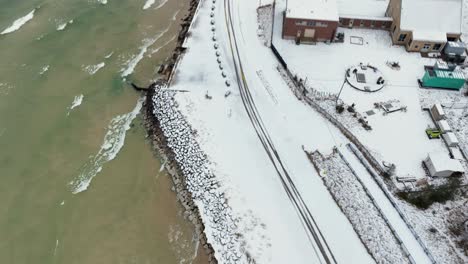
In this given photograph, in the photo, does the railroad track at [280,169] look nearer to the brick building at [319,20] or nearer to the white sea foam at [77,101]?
the brick building at [319,20]

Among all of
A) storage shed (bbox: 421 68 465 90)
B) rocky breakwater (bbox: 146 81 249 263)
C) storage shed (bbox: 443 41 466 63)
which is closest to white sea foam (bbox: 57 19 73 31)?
rocky breakwater (bbox: 146 81 249 263)

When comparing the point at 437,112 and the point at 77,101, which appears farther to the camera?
the point at 77,101

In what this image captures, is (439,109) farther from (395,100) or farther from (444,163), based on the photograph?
(444,163)

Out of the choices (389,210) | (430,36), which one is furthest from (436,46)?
(389,210)

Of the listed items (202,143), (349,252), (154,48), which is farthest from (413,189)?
(154,48)

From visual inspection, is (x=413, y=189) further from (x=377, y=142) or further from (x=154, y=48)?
(x=154, y=48)

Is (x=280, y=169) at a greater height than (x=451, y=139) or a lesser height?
greater

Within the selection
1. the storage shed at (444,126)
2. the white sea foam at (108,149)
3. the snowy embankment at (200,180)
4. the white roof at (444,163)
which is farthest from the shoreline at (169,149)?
the storage shed at (444,126)
